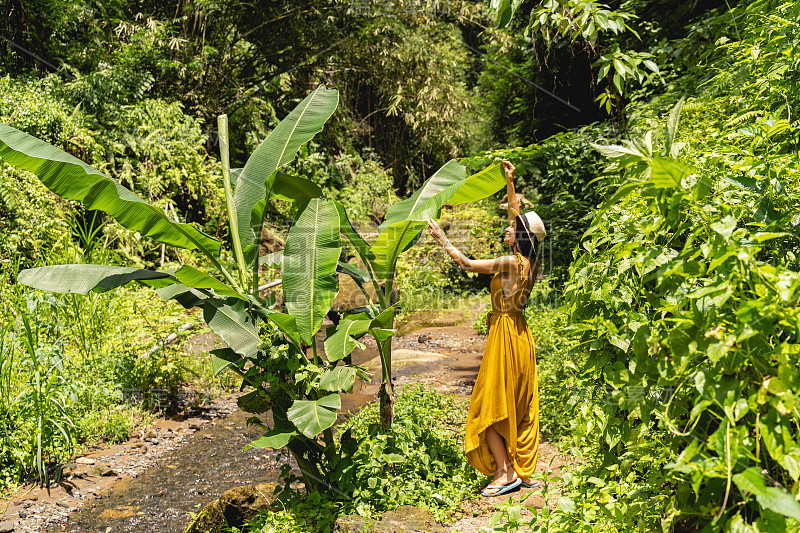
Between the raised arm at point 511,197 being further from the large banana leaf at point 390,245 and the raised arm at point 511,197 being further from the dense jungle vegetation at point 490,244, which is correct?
the large banana leaf at point 390,245

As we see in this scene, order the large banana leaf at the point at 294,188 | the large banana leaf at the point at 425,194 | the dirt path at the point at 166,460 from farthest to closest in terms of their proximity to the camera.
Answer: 1. the dirt path at the point at 166,460
2. the large banana leaf at the point at 294,188
3. the large banana leaf at the point at 425,194

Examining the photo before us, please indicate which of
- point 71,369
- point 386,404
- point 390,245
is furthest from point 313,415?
point 71,369

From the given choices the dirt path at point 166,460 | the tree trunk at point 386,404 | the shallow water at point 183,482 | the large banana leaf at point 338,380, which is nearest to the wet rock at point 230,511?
the shallow water at point 183,482

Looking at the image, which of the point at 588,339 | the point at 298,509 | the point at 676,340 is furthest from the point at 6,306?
the point at 676,340

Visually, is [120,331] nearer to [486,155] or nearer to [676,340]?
[486,155]

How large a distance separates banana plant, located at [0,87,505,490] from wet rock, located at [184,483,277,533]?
49 centimetres

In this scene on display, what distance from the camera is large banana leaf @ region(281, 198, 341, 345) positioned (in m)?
3.38

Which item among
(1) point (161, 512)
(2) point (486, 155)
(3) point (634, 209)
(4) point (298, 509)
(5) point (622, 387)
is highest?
(2) point (486, 155)

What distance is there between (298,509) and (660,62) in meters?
5.26

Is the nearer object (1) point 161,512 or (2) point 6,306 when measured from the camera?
(1) point 161,512

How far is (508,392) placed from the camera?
142 inches

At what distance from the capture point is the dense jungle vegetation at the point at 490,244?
5.02ft

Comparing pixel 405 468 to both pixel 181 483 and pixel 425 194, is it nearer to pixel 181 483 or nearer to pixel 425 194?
pixel 425 194

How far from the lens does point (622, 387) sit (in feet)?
6.15
